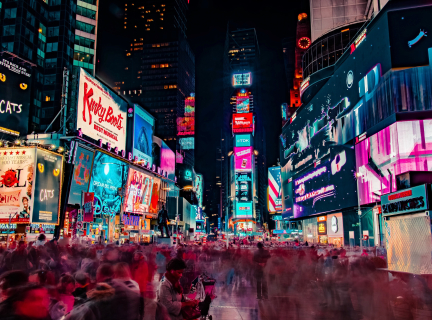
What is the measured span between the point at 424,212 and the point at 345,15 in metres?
76.9

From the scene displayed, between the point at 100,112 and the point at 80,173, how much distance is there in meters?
9.54

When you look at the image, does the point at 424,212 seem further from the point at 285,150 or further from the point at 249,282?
the point at 285,150

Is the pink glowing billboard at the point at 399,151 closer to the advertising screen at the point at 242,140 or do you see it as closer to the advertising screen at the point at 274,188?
the advertising screen at the point at 274,188

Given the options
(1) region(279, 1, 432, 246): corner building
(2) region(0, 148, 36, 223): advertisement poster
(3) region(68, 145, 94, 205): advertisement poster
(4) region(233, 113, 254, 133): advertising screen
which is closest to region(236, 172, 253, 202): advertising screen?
(4) region(233, 113, 254, 133): advertising screen

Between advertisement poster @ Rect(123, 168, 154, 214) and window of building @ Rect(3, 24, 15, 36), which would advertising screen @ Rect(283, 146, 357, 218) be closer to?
advertisement poster @ Rect(123, 168, 154, 214)

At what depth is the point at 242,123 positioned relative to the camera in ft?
528

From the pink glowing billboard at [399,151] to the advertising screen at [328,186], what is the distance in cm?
640

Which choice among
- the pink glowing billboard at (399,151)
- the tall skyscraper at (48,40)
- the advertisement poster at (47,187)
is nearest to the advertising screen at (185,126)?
the tall skyscraper at (48,40)

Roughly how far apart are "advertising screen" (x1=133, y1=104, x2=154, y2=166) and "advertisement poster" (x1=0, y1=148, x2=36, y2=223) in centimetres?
2486

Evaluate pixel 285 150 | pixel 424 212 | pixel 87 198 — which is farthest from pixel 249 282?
pixel 285 150

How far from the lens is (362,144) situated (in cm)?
4544

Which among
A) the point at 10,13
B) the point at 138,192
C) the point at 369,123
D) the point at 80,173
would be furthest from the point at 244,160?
the point at 369,123

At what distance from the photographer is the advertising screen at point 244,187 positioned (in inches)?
5969

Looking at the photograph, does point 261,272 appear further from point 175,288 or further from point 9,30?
point 9,30
